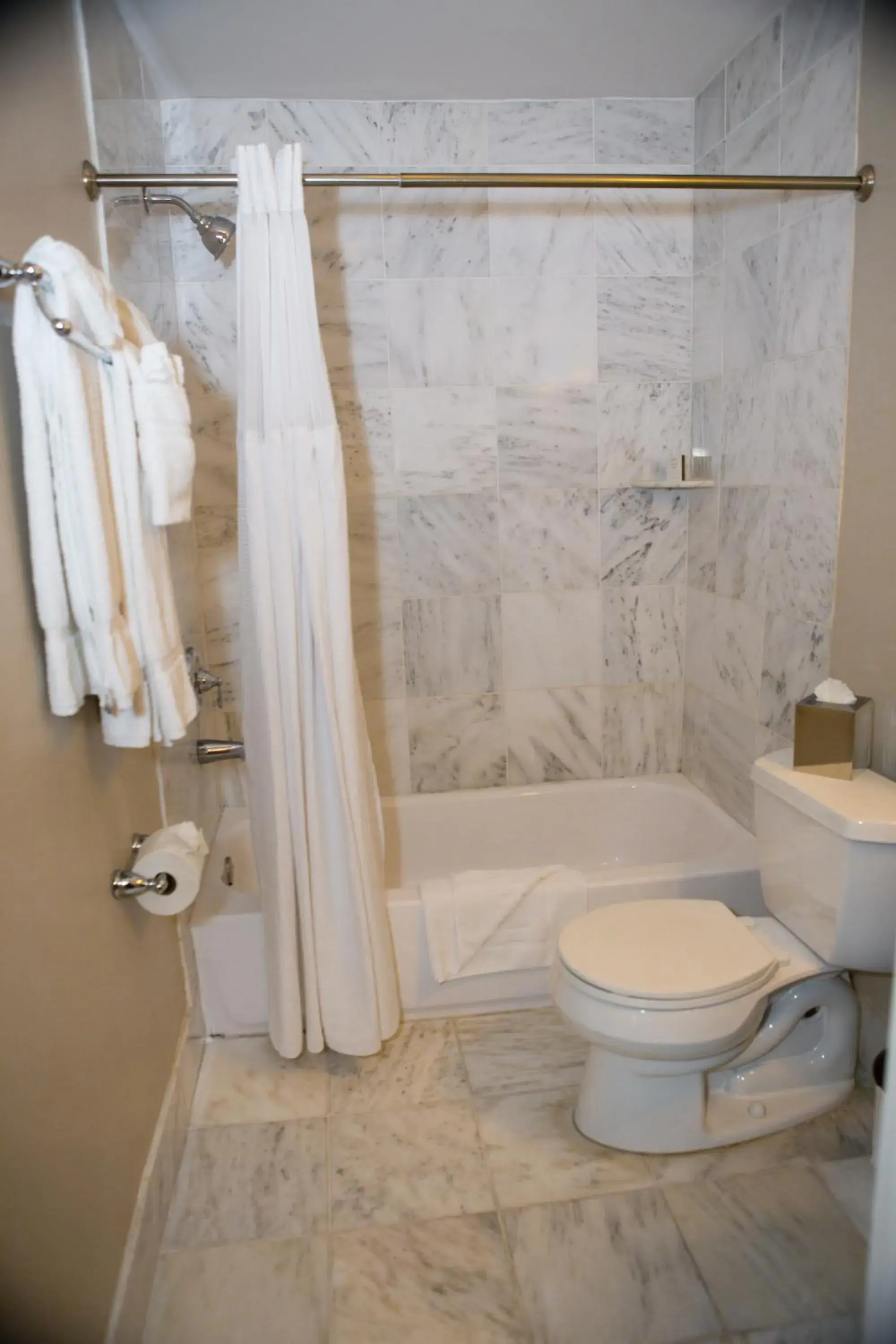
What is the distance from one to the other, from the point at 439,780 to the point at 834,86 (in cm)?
205

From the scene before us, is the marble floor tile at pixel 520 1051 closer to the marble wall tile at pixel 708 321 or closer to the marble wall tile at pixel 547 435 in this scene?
the marble wall tile at pixel 547 435

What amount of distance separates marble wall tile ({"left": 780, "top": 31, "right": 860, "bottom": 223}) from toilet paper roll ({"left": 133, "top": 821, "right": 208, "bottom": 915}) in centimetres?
190

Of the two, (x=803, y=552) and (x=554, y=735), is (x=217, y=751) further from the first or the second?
(x=803, y=552)

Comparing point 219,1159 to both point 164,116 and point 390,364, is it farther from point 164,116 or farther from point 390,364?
point 164,116

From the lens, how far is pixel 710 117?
2.43 meters

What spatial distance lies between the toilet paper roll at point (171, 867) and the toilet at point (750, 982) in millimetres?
756

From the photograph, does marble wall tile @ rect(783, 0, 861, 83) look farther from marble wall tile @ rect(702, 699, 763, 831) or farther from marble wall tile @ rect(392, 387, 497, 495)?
marble wall tile @ rect(702, 699, 763, 831)

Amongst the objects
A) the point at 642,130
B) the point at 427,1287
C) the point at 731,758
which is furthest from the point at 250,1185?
the point at 642,130

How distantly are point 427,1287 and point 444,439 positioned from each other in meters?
2.07

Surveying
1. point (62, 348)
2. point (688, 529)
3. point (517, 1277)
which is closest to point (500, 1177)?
point (517, 1277)

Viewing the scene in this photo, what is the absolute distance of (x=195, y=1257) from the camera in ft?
5.30

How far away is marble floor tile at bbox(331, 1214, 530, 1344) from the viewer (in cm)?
146

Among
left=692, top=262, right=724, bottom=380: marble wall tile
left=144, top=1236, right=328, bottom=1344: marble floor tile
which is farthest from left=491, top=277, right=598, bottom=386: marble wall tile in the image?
left=144, top=1236, right=328, bottom=1344: marble floor tile

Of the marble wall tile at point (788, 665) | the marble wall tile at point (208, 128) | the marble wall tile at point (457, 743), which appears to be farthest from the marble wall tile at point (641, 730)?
the marble wall tile at point (208, 128)
